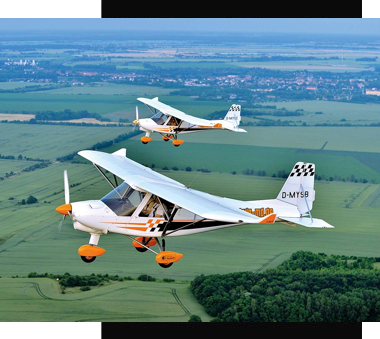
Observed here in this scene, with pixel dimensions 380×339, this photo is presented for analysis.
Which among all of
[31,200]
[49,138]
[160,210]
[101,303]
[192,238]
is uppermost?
[160,210]

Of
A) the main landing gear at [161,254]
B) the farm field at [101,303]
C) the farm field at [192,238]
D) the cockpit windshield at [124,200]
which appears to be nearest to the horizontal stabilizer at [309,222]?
the main landing gear at [161,254]

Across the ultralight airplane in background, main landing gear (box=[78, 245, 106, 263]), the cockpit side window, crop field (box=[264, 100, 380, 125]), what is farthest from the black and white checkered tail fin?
crop field (box=[264, 100, 380, 125])

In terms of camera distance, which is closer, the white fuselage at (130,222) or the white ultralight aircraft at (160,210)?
the white ultralight aircraft at (160,210)

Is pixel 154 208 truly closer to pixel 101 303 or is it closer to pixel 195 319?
pixel 195 319

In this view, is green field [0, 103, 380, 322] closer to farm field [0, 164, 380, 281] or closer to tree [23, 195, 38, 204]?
farm field [0, 164, 380, 281]

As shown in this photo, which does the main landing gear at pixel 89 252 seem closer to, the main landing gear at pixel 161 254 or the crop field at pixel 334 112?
the main landing gear at pixel 161 254

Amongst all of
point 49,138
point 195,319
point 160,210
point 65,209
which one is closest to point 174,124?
point 195,319
